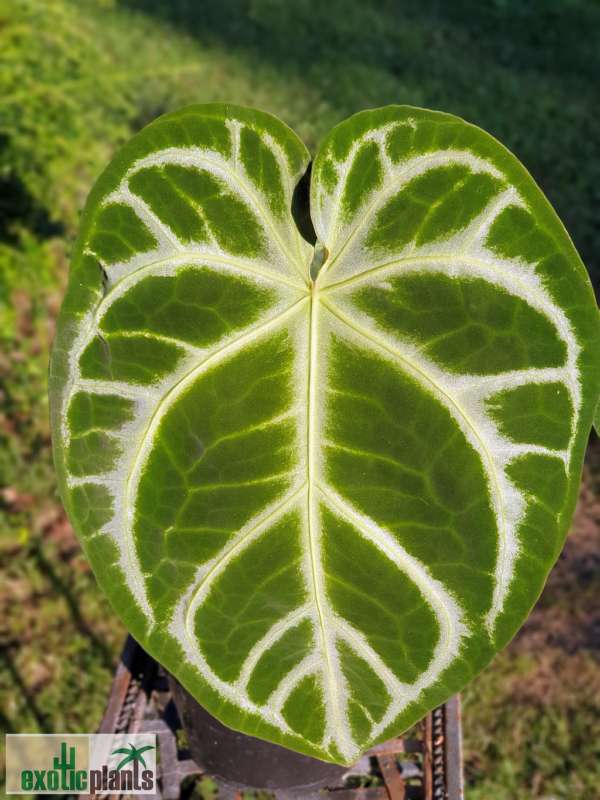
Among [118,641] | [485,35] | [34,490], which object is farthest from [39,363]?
[485,35]

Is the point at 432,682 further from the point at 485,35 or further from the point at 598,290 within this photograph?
the point at 485,35

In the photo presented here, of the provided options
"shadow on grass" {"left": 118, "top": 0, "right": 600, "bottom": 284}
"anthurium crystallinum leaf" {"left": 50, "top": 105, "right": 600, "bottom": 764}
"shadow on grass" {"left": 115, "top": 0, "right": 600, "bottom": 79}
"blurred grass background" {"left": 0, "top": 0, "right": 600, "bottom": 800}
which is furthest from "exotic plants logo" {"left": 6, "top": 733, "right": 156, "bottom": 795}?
"shadow on grass" {"left": 115, "top": 0, "right": 600, "bottom": 79}

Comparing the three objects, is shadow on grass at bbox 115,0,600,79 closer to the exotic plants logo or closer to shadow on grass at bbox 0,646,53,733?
shadow on grass at bbox 0,646,53,733

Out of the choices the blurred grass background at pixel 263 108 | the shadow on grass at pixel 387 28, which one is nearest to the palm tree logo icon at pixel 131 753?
the blurred grass background at pixel 263 108

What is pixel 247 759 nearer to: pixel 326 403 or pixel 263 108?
pixel 326 403

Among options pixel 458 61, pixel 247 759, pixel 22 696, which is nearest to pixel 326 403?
pixel 247 759
